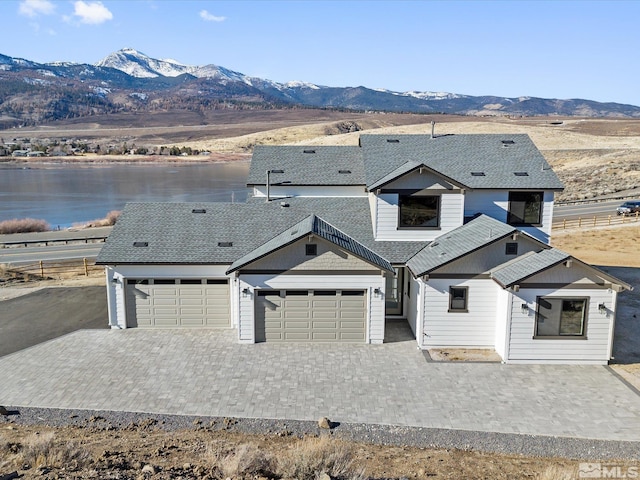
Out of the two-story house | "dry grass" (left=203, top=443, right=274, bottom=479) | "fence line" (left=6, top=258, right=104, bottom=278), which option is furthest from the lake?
"dry grass" (left=203, top=443, right=274, bottom=479)

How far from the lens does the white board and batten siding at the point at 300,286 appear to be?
16.3 m

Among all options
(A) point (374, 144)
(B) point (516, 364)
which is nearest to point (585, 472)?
(B) point (516, 364)

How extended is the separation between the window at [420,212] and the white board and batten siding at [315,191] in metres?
3.36

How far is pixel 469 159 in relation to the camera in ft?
68.5

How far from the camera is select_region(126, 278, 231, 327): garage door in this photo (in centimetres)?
1780

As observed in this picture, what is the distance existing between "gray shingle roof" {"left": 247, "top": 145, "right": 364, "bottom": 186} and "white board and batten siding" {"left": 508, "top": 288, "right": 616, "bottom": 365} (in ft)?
28.9

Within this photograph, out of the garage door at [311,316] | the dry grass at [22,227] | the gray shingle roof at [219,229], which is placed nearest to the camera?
the garage door at [311,316]

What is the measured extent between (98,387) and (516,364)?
11.6 m

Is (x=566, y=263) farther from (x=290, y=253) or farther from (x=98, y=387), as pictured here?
(x=98, y=387)

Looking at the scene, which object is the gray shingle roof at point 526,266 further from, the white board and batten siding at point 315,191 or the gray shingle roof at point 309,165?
the gray shingle roof at point 309,165

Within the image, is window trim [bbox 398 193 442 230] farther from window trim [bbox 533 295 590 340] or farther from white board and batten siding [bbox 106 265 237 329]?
white board and batten siding [bbox 106 265 237 329]

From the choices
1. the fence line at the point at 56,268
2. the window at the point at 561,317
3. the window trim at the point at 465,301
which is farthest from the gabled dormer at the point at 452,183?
the fence line at the point at 56,268

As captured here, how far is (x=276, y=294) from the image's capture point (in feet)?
54.2

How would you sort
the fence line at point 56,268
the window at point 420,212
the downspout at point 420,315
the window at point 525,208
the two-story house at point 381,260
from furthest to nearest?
the fence line at point 56,268, the window at point 525,208, the window at point 420,212, the downspout at point 420,315, the two-story house at point 381,260
